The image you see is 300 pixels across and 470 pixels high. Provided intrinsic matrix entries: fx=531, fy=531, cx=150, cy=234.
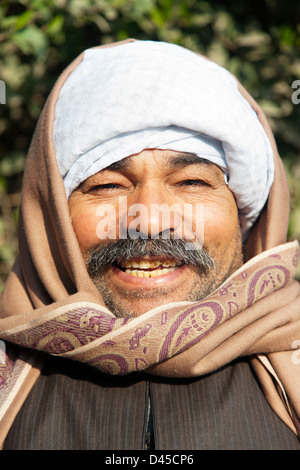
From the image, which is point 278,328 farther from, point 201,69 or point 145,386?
point 201,69

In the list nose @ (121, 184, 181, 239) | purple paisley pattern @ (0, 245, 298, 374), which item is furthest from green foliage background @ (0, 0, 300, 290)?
purple paisley pattern @ (0, 245, 298, 374)

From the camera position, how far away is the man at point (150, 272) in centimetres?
196

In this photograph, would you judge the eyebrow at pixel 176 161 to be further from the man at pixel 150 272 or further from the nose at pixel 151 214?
the nose at pixel 151 214

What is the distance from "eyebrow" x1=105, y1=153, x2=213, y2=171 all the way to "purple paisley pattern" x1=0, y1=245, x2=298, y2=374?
1.81ft

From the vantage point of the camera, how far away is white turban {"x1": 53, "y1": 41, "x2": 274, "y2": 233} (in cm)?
218

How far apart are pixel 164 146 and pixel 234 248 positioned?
0.57m

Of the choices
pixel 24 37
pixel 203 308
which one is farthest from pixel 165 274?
pixel 24 37

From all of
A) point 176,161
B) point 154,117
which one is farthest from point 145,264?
point 154,117

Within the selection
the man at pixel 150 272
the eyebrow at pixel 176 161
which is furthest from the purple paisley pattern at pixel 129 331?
the eyebrow at pixel 176 161

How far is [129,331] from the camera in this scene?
1963 mm

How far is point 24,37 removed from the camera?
3.00 m

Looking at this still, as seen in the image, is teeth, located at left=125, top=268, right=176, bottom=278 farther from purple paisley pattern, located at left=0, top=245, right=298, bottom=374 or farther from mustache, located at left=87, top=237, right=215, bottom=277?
purple paisley pattern, located at left=0, top=245, right=298, bottom=374

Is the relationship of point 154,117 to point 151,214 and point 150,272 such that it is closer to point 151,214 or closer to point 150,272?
point 151,214
